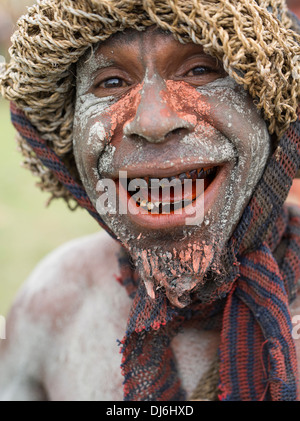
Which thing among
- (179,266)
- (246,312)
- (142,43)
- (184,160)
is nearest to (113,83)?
(142,43)

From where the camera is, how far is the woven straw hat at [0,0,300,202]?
1.60 metres

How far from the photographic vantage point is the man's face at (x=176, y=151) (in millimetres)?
1649

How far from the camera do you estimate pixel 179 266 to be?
5.54ft

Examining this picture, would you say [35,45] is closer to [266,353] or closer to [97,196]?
[97,196]

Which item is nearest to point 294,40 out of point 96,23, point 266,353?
point 96,23

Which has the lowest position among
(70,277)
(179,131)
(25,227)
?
(25,227)

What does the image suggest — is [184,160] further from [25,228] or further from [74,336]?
[25,228]

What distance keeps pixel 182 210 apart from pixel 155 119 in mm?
295

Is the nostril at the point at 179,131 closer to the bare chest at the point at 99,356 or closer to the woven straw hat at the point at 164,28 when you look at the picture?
the woven straw hat at the point at 164,28

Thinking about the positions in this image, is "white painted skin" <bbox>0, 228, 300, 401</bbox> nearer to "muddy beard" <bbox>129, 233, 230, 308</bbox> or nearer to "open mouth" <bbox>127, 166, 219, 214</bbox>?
"muddy beard" <bbox>129, 233, 230, 308</bbox>

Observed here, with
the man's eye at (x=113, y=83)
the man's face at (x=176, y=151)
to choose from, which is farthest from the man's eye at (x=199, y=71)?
the man's eye at (x=113, y=83)

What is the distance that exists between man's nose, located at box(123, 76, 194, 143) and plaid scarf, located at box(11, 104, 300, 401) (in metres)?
0.37

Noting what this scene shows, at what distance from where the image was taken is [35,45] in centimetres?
176
